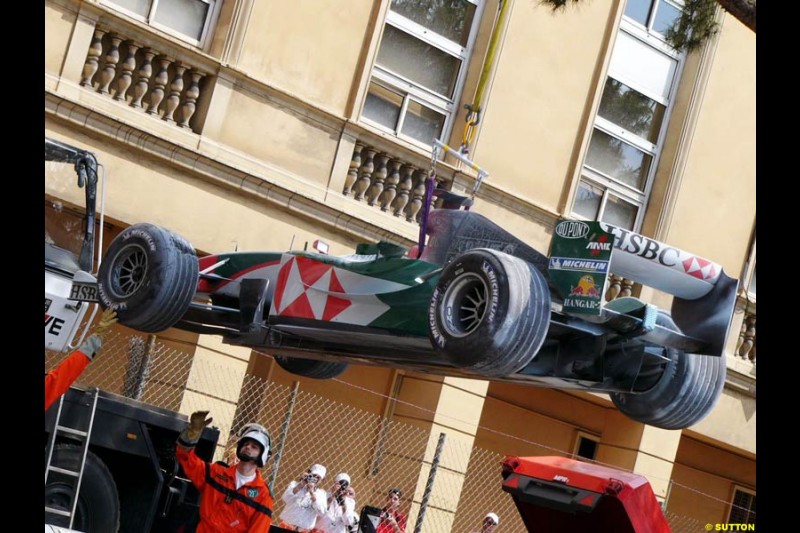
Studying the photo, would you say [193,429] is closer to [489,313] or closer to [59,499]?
[59,499]

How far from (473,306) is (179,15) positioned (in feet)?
27.0

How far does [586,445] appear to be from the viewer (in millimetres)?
18859

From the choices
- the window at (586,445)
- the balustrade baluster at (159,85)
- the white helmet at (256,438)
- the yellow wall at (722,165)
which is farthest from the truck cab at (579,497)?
the window at (586,445)

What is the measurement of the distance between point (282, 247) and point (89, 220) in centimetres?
433

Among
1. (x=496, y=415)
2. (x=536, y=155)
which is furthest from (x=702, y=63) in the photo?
(x=496, y=415)

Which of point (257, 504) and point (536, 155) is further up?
point (536, 155)

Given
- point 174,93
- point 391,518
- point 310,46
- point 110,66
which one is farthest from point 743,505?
point 110,66

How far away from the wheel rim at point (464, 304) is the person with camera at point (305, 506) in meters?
5.19

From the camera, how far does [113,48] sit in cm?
1313

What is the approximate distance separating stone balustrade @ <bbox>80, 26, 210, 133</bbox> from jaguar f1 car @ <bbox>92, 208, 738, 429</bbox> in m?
4.73

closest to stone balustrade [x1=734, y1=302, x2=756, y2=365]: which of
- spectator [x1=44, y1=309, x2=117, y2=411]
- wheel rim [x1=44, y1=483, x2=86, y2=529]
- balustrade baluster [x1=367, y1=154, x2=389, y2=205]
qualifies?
balustrade baluster [x1=367, y1=154, x2=389, y2=205]

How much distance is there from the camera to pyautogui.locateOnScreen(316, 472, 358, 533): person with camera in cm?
1186

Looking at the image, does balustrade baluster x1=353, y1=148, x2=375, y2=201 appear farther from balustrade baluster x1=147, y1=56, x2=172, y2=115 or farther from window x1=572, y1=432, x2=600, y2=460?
window x1=572, y1=432, x2=600, y2=460

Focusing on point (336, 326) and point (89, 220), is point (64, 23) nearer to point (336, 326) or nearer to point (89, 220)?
point (89, 220)
